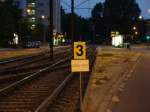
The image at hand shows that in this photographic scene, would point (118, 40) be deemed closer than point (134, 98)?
No

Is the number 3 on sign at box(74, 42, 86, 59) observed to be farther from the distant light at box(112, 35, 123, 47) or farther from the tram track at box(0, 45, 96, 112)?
the distant light at box(112, 35, 123, 47)

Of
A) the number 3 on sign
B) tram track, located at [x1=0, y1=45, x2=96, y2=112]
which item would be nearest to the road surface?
the number 3 on sign

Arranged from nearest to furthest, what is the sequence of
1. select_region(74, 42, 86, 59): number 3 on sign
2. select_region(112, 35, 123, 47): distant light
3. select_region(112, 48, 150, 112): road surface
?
1. select_region(74, 42, 86, 59): number 3 on sign
2. select_region(112, 48, 150, 112): road surface
3. select_region(112, 35, 123, 47): distant light

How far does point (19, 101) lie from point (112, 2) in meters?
179

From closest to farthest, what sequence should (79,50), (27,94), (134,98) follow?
(79,50) → (134,98) → (27,94)

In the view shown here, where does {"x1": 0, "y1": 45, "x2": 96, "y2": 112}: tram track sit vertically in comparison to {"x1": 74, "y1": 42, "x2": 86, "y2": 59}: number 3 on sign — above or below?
below

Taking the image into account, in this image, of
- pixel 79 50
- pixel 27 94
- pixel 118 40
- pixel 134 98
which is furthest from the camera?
pixel 118 40

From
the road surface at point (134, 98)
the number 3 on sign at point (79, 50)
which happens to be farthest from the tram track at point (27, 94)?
the road surface at point (134, 98)

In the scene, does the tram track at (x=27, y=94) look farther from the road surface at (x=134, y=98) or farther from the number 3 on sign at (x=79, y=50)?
the road surface at (x=134, y=98)

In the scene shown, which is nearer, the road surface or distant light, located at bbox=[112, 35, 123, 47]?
the road surface

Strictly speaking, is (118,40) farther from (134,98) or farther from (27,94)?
(134,98)

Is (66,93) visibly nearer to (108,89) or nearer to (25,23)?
(108,89)

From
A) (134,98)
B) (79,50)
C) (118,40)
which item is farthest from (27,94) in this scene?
(118,40)

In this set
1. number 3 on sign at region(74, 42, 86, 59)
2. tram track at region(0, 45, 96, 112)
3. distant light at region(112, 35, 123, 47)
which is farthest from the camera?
distant light at region(112, 35, 123, 47)
